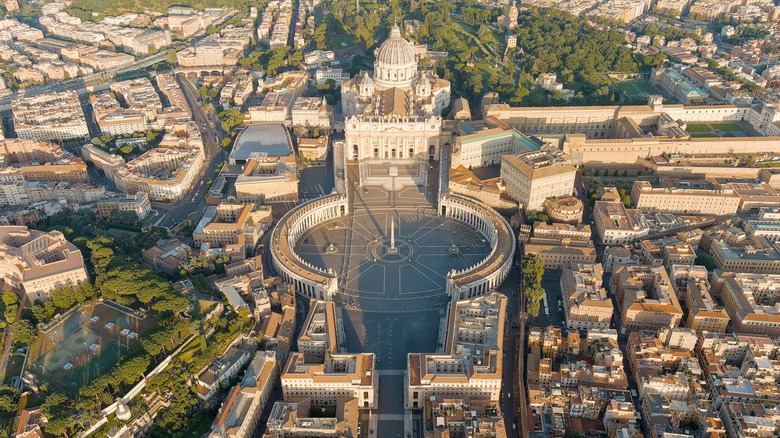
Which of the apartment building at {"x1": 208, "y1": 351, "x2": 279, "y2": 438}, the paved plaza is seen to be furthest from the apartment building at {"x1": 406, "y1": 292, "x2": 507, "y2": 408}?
the apartment building at {"x1": 208, "y1": 351, "x2": 279, "y2": 438}

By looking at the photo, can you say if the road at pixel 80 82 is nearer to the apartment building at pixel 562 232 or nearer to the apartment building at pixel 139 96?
the apartment building at pixel 139 96

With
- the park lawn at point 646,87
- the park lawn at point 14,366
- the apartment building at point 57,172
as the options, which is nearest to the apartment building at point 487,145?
the park lawn at point 646,87

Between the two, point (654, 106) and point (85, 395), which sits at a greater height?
point (654, 106)

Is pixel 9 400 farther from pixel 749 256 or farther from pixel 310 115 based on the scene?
pixel 749 256

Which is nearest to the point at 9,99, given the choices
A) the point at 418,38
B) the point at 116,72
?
the point at 116,72

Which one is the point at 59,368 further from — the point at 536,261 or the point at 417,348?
the point at 536,261

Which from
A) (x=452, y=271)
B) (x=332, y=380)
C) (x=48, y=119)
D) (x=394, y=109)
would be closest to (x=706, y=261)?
(x=452, y=271)
